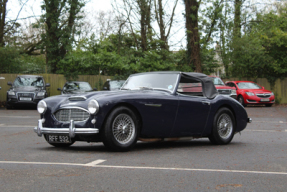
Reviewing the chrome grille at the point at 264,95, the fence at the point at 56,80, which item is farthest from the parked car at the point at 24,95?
the chrome grille at the point at 264,95

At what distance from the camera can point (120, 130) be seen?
289 inches

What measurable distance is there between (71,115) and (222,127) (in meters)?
3.42

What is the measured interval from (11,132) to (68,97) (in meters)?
4.46

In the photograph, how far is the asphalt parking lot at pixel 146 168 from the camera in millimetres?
4902

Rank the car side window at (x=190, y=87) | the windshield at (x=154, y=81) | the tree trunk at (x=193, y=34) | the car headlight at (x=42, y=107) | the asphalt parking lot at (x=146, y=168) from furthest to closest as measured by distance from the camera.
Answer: the tree trunk at (x=193, y=34)
the car side window at (x=190, y=87)
the windshield at (x=154, y=81)
the car headlight at (x=42, y=107)
the asphalt parking lot at (x=146, y=168)

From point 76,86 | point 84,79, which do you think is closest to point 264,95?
point 76,86

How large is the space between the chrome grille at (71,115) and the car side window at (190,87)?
7.64 ft

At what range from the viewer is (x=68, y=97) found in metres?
7.76

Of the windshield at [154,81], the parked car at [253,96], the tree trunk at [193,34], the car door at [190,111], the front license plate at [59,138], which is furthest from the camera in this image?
the tree trunk at [193,34]

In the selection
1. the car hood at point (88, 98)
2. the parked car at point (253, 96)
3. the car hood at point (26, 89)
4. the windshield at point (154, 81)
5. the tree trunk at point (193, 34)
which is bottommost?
the parked car at point (253, 96)

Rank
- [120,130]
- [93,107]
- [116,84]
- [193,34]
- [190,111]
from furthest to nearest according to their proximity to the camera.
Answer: [193,34] < [116,84] < [190,111] < [120,130] < [93,107]

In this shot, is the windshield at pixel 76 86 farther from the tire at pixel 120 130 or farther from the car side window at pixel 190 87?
the tire at pixel 120 130

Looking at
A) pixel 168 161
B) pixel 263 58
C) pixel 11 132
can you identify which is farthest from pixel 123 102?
pixel 263 58

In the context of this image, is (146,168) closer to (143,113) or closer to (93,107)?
(93,107)
